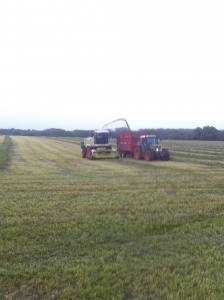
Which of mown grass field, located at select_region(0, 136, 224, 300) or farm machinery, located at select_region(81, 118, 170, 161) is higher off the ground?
farm machinery, located at select_region(81, 118, 170, 161)

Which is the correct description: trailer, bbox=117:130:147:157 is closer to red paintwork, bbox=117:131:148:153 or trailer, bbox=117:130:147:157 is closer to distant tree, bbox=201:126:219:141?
red paintwork, bbox=117:131:148:153

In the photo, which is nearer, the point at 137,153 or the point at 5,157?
the point at 5,157

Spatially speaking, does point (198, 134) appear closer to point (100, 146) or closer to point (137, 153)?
point (137, 153)

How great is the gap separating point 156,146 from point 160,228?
52.3 feet

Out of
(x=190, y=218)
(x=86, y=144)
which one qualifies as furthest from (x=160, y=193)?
(x=86, y=144)

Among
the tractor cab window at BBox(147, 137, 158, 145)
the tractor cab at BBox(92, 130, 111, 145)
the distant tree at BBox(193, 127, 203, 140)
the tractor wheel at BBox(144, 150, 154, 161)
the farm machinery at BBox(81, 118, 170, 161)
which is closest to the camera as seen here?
the tractor wheel at BBox(144, 150, 154, 161)

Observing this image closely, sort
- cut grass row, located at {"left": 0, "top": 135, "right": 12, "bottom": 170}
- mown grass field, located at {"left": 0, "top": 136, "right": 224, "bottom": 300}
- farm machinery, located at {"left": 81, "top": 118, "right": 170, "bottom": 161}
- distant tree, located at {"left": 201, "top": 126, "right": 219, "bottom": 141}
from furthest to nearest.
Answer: distant tree, located at {"left": 201, "top": 126, "right": 219, "bottom": 141} → farm machinery, located at {"left": 81, "top": 118, "right": 170, "bottom": 161} → cut grass row, located at {"left": 0, "top": 135, "right": 12, "bottom": 170} → mown grass field, located at {"left": 0, "top": 136, "right": 224, "bottom": 300}

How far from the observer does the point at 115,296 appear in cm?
416

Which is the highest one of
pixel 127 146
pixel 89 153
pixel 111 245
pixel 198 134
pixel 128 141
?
pixel 198 134

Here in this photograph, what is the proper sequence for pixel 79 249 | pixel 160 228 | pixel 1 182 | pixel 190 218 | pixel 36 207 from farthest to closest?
pixel 1 182
pixel 36 207
pixel 190 218
pixel 160 228
pixel 79 249

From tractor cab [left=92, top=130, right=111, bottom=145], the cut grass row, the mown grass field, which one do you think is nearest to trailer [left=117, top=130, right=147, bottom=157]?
tractor cab [left=92, top=130, right=111, bottom=145]

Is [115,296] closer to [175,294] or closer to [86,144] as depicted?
[175,294]

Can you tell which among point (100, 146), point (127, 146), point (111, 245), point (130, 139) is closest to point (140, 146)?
point (130, 139)

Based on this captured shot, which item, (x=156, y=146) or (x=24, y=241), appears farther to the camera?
(x=156, y=146)
